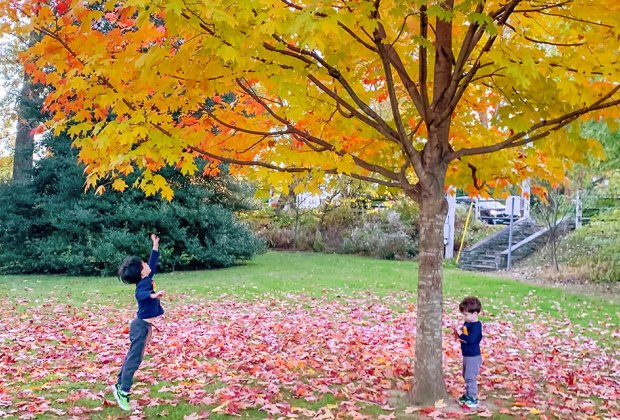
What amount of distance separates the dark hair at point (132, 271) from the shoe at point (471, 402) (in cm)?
296

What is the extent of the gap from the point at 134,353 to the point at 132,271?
2.21 ft

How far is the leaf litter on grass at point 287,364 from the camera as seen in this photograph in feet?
16.6

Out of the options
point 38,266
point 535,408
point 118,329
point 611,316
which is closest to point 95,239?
point 38,266

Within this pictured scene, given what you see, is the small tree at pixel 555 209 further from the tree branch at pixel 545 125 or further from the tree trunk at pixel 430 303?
the tree trunk at pixel 430 303

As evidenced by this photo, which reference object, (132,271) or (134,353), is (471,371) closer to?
(134,353)

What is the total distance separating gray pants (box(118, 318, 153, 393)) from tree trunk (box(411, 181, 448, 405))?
2309 mm

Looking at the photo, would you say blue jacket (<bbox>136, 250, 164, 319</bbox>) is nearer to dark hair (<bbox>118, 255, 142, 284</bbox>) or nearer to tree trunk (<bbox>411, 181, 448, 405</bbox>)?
dark hair (<bbox>118, 255, 142, 284</bbox>)

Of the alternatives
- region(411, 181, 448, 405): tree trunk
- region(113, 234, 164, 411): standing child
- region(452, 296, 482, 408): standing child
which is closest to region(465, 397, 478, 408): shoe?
region(452, 296, 482, 408): standing child

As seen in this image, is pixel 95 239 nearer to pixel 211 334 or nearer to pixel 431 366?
pixel 211 334

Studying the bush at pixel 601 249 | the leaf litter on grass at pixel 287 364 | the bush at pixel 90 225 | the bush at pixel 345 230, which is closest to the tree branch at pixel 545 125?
the leaf litter on grass at pixel 287 364

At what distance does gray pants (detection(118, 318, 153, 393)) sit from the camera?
4.84 meters

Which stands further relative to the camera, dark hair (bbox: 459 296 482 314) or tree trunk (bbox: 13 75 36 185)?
tree trunk (bbox: 13 75 36 185)

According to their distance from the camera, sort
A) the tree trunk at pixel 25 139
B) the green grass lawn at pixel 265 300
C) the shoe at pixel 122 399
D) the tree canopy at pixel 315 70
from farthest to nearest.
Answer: the tree trunk at pixel 25 139, the green grass lawn at pixel 265 300, the shoe at pixel 122 399, the tree canopy at pixel 315 70

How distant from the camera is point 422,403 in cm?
502
